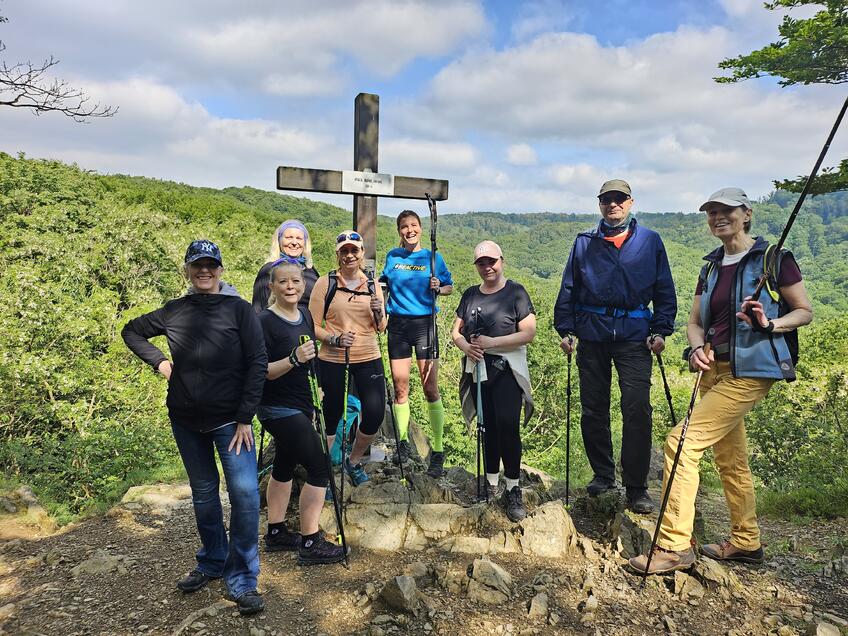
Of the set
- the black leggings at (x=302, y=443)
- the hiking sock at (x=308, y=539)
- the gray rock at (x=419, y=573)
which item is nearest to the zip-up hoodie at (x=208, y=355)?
the black leggings at (x=302, y=443)

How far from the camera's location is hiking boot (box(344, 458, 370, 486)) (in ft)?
18.0

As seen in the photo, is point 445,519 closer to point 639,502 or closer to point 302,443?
point 302,443

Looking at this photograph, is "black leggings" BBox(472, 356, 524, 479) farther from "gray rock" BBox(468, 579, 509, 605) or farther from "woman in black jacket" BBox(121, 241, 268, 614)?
"woman in black jacket" BBox(121, 241, 268, 614)

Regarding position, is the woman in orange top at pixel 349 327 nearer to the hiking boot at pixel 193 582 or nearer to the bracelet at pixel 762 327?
the hiking boot at pixel 193 582

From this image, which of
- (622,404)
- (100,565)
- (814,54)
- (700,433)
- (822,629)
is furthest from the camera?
(814,54)

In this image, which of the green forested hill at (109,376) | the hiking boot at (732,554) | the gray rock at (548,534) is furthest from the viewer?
the green forested hill at (109,376)

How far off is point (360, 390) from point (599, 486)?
2468 millimetres

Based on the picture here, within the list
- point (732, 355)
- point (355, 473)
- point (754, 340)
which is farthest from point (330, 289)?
point (754, 340)

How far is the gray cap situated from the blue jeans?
374 centimetres

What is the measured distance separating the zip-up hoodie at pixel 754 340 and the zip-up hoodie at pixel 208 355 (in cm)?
332

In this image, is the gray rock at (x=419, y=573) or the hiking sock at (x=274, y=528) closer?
the gray rock at (x=419, y=573)

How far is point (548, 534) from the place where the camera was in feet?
14.0

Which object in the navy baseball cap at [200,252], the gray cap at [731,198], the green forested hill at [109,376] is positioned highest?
the gray cap at [731,198]

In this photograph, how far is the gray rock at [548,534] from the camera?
4199mm
